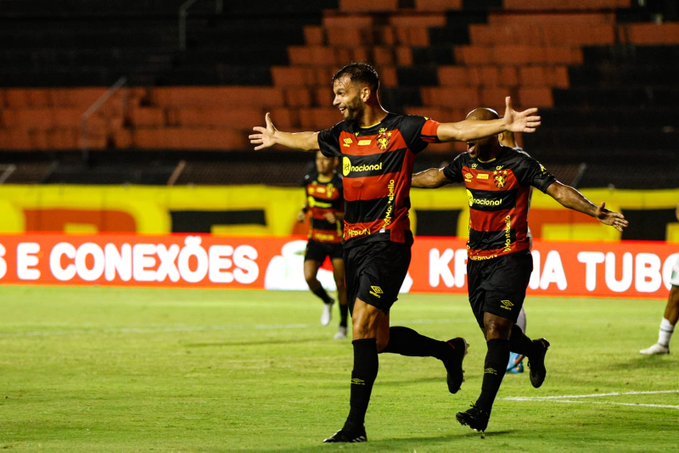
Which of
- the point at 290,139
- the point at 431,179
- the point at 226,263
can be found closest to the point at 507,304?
the point at 431,179

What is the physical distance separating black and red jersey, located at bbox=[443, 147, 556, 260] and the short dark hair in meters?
1.29

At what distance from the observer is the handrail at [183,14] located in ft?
113

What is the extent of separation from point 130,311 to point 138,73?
13.9m

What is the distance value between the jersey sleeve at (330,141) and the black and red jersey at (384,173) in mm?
177

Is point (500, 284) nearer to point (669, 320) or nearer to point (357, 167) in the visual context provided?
point (357, 167)

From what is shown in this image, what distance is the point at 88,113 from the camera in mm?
31422

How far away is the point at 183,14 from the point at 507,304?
1035 inches

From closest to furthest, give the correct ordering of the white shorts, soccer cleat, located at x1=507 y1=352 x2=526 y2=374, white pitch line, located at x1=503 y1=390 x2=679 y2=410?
white pitch line, located at x1=503 y1=390 x2=679 y2=410 → soccer cleat, located at x1=507 y1=352 x2=526 y2=374 → the white shorts

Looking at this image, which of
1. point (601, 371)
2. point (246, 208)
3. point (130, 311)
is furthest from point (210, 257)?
point (601, 371)

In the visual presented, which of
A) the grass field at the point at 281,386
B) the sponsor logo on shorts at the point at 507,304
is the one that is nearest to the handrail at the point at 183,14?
the grass field at the point at 281,386

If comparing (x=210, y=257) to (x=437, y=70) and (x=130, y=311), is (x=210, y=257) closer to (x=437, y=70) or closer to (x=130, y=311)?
(x=130, y=311)

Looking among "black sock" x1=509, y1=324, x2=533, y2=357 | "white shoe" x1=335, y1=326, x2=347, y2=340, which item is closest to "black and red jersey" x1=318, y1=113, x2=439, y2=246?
"black sock" x1=509, y1=324, x2=533, y2=357

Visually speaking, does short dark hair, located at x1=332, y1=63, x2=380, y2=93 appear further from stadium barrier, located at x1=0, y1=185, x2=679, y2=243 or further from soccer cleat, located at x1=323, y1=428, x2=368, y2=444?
stadium barrier, located at x1=0, y1=185, x2=679, y2=243

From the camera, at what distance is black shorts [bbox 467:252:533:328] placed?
938cm
